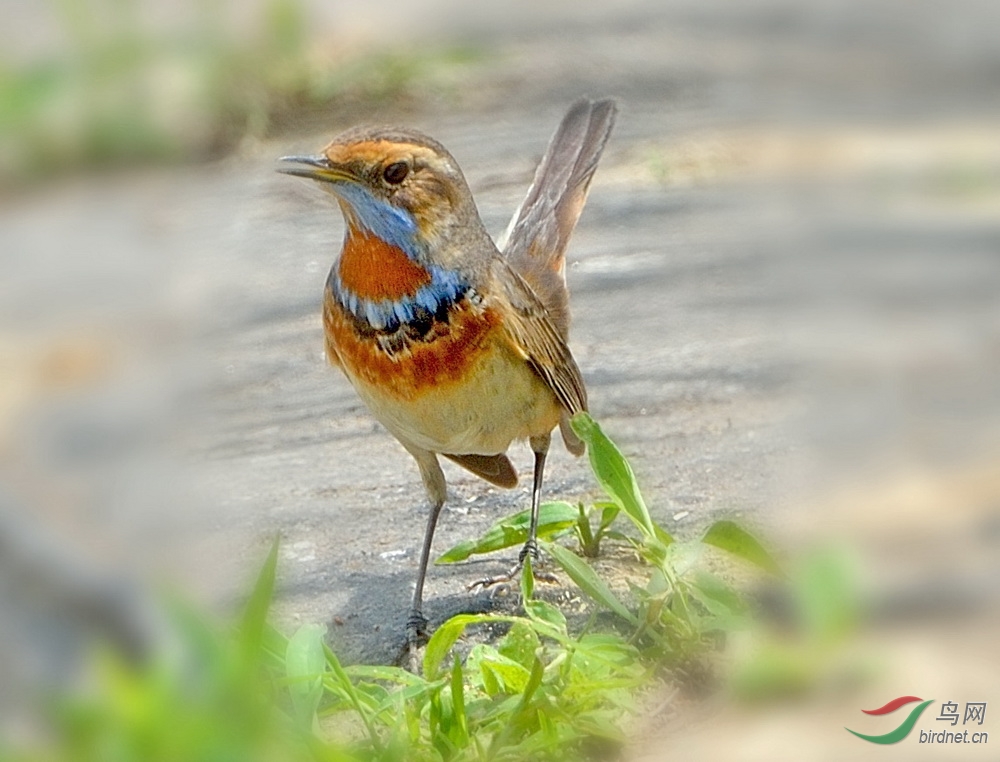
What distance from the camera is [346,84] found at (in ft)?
25.6

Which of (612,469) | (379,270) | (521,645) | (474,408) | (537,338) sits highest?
(379,270)

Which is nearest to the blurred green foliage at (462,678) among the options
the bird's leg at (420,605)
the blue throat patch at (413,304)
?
the bird's leg at (420,605)

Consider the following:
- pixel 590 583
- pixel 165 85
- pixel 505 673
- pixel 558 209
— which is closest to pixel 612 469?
pixel 590 583

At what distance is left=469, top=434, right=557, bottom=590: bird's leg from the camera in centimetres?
414

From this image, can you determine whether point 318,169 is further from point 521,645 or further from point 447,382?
point 521,645

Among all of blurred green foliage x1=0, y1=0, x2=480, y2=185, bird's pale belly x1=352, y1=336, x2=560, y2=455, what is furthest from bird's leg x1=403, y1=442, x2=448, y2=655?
blurred green foliage x1=0, y1=0, x2=480, y2=185

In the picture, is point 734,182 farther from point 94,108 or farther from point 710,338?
point 94,108

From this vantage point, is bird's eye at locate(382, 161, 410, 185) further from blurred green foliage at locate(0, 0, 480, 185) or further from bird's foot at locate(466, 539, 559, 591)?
blurred green foliage at locate(0, 0, 480, 185)

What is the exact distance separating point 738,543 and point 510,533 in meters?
0.73

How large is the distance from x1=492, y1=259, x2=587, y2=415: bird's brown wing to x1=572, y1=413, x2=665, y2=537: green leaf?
0.94ft

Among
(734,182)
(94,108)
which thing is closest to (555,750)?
(734,182)

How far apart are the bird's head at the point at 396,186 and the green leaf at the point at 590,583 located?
78 centimetres

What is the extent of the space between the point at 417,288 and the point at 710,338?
2067 mm

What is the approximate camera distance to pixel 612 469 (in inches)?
152
